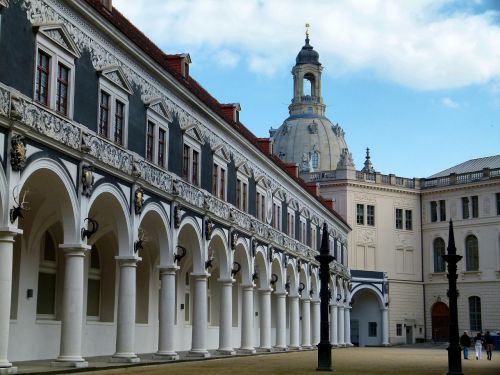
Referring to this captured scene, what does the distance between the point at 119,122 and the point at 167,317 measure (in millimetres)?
7078

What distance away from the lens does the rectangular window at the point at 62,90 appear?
21484mm

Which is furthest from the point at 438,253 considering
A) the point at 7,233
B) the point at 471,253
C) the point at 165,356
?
the point at 7,233

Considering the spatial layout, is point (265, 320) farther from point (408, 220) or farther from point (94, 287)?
point (408, 220)

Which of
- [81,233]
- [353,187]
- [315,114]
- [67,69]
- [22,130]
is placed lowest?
[81,233]

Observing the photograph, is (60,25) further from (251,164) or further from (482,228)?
(482,228)

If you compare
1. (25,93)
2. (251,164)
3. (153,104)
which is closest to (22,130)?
(25,93)

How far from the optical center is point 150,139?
27.8 metres

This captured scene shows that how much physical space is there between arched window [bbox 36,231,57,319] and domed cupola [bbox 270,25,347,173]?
7242 cm

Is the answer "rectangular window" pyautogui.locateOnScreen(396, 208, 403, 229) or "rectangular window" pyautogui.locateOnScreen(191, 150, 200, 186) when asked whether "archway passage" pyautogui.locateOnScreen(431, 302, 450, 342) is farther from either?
"rectangular window" pyautogui.locateOnScreen(191, 150, 200, 186)

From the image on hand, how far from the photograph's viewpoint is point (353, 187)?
72.1 m

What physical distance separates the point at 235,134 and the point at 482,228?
38.9 m

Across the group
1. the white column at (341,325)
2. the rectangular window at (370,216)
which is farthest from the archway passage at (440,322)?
the white column at (341,325)

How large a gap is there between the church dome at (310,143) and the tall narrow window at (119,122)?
73277mm

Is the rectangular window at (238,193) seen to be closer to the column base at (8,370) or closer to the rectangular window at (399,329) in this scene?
the column base at (8,370)
